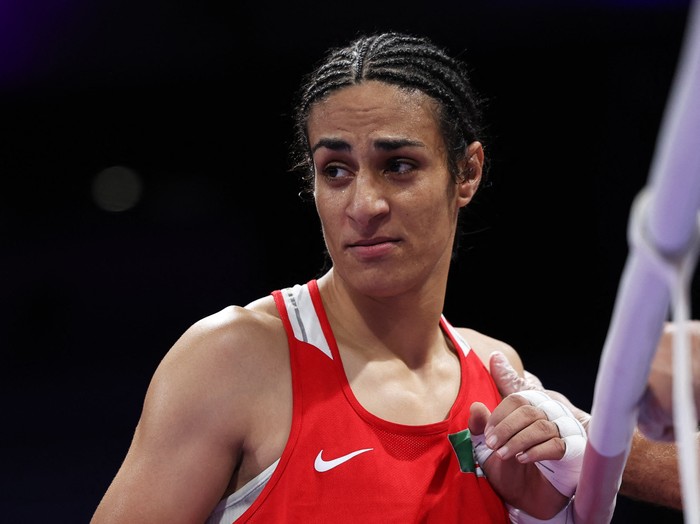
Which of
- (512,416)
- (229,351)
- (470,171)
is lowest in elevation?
(512,416)

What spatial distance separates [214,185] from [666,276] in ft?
14.1

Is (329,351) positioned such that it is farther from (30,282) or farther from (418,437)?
(30,282)

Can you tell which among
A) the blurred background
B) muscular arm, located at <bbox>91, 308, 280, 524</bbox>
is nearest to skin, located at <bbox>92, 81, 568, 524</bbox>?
muscular arm, located at <bbox>91, 308, 280, 524</bbox>

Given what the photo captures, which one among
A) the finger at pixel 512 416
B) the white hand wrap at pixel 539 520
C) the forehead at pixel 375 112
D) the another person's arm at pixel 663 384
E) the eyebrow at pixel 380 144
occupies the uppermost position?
the forehead at pixel 375 112

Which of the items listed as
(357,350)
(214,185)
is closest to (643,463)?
(357,350)

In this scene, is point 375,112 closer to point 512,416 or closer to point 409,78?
point 409,78

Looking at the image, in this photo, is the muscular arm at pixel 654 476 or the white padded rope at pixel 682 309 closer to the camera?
the white padded rope at pixel 682 309

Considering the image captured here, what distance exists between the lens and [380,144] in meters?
1.62

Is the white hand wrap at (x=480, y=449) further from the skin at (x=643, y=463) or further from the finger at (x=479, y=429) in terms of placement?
the skin at (x=643, y=463)

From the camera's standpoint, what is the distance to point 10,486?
3.89 m

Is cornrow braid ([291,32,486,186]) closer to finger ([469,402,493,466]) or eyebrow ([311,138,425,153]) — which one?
eyebrow ([311,138,425,153])

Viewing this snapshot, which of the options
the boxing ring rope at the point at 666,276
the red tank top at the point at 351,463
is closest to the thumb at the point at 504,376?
the red tank top at the point at 351,463

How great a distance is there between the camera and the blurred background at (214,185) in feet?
13.5

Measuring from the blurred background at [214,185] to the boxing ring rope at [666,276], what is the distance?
2.84 metres
